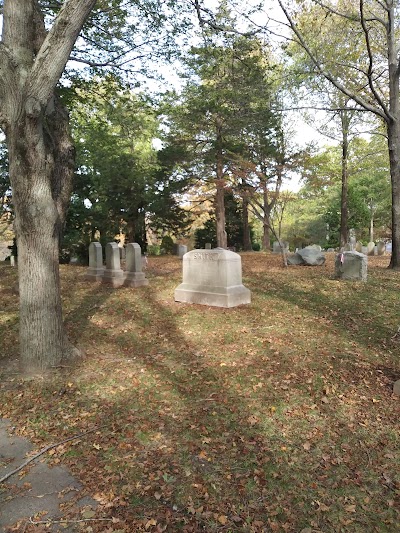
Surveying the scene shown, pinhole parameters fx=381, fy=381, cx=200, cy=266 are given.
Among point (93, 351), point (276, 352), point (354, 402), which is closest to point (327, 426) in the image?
point (354, 402)

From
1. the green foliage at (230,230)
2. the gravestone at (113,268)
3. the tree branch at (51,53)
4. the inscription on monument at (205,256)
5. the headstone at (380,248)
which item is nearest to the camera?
the tree branch at (51,53)

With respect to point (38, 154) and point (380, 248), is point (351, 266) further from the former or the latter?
point (380, 248)

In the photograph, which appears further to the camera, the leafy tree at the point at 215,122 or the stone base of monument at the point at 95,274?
the leafy tree at the point at 215,122

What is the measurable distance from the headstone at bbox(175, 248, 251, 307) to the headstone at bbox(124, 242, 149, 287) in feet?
8.19

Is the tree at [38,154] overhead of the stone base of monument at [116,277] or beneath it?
overhead

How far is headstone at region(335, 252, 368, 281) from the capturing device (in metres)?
10.8

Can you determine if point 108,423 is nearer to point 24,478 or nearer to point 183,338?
point 24,478

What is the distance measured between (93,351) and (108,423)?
2.28 meters

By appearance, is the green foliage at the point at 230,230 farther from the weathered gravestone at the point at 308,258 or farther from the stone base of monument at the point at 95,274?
the stone base of monument at the point at 95,274

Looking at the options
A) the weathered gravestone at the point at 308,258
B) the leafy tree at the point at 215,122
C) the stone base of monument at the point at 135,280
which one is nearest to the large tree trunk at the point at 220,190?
the leafy tree at the point at 215,122

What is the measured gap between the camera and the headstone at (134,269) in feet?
37.3

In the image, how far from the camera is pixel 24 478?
3.15m

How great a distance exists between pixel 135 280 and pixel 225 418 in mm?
7674

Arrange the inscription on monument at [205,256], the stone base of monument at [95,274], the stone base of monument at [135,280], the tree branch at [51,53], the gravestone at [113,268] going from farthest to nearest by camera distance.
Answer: the stone base of monument at [95,274], the gravestone at [113,268], the stone base of monument at [135,280], the inscription on monument at [205,256], the tree branch at [51,53]
